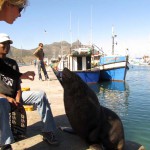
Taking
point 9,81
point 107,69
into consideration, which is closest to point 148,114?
point 9,81

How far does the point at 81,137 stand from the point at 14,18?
2.39 m

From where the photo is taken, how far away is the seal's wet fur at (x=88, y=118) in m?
4.87

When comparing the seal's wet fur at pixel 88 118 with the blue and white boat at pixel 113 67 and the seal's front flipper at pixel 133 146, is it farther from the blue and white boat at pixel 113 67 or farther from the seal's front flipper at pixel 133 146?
the blue and white boat at pixel 113 67

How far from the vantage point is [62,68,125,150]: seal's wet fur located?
16.0 feet

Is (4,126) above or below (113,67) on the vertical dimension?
above

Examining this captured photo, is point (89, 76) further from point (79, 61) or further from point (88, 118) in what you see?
point (88, 118)

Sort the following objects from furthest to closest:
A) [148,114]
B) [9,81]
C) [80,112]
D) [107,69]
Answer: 1. [107,69]
2. [148,114]
3. [80,112]
4. [9,81]

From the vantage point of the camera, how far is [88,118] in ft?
16.0

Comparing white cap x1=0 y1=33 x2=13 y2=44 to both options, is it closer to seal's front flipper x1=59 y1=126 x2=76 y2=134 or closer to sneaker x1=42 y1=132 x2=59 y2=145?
sneaker x1=42 y1=132 x2=59 y2=145

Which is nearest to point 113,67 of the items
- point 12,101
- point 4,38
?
point 4,38

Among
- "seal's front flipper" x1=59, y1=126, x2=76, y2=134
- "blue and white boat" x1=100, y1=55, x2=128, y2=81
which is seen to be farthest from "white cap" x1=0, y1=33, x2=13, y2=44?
"blue and white boat" x1=100, y1=55, x2=128, y2=81

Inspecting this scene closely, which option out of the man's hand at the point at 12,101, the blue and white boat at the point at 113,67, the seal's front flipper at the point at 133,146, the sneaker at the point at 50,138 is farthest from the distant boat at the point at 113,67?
the man's hand at the point at 12,101

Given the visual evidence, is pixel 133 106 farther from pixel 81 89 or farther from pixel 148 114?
pixel 81 89

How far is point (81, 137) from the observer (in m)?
5.01
